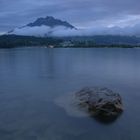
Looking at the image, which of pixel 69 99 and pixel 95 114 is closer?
pixel 95 114

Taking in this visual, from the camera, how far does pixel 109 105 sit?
22.3 m

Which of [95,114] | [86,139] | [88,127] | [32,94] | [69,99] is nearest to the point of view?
[86,139]

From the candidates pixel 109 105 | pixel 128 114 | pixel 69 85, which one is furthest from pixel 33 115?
pixel 69 85

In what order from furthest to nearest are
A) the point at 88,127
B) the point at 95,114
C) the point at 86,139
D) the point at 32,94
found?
the point at 32,94 < the point at 95,114 < the point at 88,127 < the point at 86,139

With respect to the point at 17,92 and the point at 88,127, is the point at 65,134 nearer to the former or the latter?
the point at 88,127

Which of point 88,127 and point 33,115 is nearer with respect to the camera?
point 88,127

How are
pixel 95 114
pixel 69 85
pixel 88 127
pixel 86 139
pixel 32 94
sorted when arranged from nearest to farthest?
pixel 86 139
pixel 88 127
pixel 95 114
pixel 32 94
pixel 69 85

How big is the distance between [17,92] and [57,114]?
34.5ft

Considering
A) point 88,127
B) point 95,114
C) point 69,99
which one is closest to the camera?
point 88,127

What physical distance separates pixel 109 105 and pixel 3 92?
14656 millimetres

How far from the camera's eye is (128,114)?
2234cm

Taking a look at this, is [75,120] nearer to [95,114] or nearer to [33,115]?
[95,114]

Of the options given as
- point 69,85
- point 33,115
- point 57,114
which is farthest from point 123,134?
point 69,85

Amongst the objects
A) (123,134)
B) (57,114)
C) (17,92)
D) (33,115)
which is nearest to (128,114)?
(123,134)
